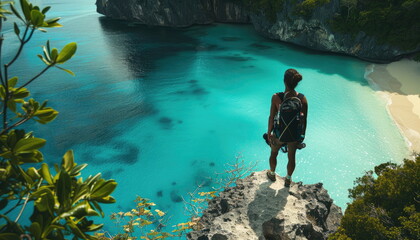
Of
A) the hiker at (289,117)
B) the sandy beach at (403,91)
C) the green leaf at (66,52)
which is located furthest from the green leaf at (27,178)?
the sandy beach at (403,91)

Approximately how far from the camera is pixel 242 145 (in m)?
14.5

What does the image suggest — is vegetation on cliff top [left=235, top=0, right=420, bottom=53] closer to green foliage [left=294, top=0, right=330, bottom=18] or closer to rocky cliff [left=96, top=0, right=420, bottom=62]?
green foliage [left=294, top=0, right=330, bottom=18]

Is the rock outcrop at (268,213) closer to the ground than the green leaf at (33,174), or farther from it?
closer to the ground

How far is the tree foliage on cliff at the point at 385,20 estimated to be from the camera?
2222 centimetres

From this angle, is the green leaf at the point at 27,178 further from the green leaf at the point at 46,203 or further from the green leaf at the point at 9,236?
the green leaf at the point at 9,236

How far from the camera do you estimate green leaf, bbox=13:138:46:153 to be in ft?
5.76

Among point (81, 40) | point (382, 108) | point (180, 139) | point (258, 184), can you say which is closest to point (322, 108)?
point (382, 108)

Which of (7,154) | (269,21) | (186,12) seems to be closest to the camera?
(7,154)

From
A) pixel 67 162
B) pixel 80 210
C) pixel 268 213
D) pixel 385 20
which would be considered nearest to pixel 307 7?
pixel 385 20

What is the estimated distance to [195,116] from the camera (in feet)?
58.6

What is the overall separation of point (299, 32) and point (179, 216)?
26.9 metres

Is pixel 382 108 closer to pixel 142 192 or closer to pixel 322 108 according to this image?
pixel 322 108

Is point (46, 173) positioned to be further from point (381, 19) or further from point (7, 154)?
point (381, 19)

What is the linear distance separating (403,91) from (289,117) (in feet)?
63.1
